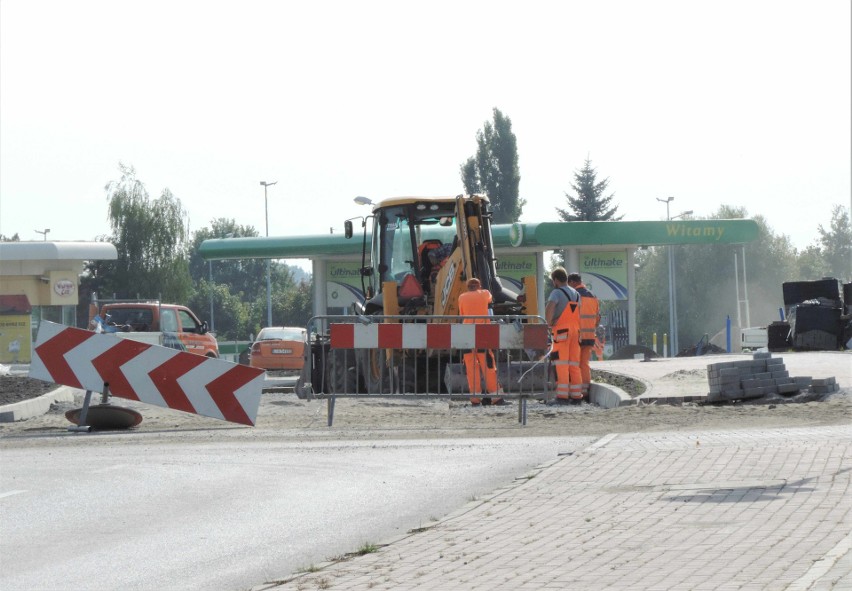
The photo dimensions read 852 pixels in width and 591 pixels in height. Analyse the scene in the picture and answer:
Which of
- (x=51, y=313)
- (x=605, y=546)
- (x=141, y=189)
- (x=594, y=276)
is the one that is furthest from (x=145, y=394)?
(x=141, y=189)

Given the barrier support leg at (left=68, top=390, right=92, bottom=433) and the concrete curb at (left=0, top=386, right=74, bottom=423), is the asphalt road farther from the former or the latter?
the concrete curb at (left=0, top=386, right=74, bottom=423)

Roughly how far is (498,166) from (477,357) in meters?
81.9

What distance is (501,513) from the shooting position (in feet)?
27.8

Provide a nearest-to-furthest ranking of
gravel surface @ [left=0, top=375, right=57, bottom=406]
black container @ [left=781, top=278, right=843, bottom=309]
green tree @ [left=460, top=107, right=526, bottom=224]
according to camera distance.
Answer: gravel surface @ [left=0, top=375, right=57, bottom=406] → black container @ [left=781, top=278, right=843, bottom=309] → green tree @ [left=460, top=107, right=526, bottom=224]

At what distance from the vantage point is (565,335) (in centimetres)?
1797

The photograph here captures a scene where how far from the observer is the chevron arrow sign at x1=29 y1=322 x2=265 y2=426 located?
52.0 ft

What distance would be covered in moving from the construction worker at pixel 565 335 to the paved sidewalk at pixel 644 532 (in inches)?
273

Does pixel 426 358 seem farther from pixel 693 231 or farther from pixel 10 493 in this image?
pixel 693 231

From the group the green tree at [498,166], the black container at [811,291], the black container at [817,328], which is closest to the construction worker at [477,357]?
the black container at [817,328]

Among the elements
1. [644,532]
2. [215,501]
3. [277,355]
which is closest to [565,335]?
[215,501]

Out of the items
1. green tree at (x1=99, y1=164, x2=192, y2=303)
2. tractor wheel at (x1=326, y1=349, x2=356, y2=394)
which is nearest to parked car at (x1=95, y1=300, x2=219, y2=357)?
tractor wheel at (x1=326, y1=349, x2=356, y2=394)

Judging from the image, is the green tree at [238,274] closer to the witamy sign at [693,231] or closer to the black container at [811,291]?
the witamy sign at [693,231]

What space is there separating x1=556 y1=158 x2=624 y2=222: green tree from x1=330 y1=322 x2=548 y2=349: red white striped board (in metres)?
79.5

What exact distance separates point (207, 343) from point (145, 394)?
64.6ft
